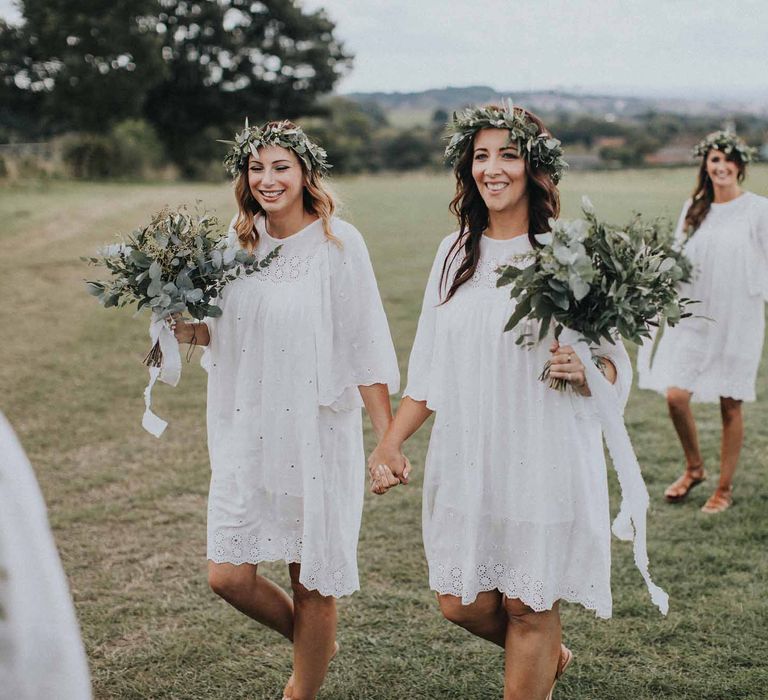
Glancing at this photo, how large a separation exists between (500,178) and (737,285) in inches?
137

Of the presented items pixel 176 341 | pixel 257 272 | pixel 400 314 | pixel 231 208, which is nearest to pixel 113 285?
pixel 176 341

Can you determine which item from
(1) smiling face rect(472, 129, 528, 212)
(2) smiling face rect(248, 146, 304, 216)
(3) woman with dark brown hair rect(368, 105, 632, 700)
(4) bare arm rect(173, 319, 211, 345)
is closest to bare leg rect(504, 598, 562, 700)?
(3) woman with dark brown hair rect(368, 105, 632, 700)

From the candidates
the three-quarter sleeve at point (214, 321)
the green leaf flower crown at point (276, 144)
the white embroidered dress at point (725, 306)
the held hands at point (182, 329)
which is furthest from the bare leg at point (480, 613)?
the white embroidered dress at point (725, 306)

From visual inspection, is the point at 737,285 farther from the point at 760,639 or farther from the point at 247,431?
the point at 247,431

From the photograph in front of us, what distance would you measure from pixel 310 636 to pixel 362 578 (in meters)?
1.38

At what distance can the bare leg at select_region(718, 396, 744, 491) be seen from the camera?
6.45 metres

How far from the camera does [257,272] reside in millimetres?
3961

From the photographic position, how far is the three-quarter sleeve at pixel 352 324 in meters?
3.96

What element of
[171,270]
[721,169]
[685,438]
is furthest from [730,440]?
[171,270]

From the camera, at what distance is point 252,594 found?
392cm

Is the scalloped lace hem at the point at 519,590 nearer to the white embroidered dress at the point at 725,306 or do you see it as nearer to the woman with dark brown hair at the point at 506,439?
the woman with dark brown hair at the point at 506,439

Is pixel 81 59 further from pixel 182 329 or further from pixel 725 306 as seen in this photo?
pixel 182 329

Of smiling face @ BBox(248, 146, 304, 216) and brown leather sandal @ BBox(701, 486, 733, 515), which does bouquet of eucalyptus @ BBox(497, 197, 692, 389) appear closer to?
smiling face @ BBox(248, 146, 304, 216)

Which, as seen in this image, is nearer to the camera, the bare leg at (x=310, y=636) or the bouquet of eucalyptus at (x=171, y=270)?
the bouquet of eucalyptus at (x=171, y=270)
